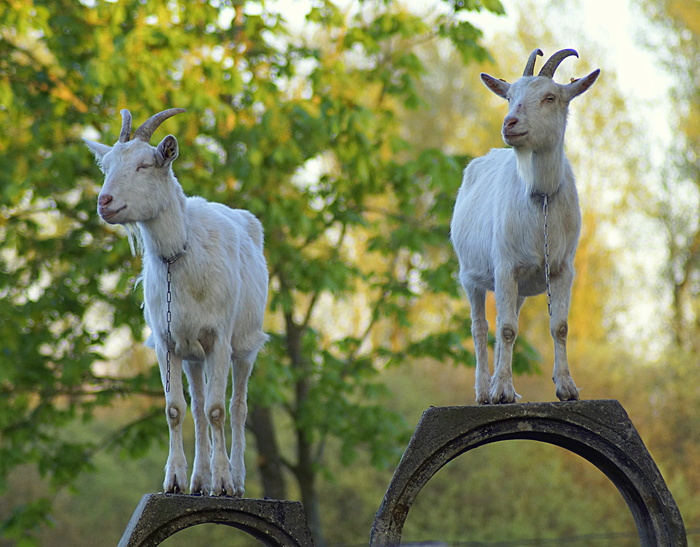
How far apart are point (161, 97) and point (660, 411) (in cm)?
1288

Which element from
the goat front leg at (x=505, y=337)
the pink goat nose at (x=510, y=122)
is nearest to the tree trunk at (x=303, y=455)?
the goat front leg at (x=505, y=337)

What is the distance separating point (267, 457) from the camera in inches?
447

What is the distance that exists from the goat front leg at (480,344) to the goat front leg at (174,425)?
166 cm

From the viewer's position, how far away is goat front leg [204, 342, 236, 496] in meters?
4.84

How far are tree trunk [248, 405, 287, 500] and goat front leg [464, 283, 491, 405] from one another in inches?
259

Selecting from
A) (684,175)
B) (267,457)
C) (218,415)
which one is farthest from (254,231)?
(684,175)

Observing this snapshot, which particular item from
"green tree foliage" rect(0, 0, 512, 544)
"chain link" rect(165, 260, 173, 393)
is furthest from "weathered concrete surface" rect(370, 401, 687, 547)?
"green tree foliage" rect(0, 0, 512, 544)

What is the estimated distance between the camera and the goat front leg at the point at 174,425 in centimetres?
480

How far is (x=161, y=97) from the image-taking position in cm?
981

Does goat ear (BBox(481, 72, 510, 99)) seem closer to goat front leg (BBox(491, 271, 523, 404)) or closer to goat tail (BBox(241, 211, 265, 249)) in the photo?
goat front leg (BBox(491, 271, 523, 404))

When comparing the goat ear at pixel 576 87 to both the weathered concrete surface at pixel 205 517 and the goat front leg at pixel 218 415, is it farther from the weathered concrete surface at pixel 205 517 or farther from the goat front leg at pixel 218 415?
the weathered concrete surface at pixel 205 517

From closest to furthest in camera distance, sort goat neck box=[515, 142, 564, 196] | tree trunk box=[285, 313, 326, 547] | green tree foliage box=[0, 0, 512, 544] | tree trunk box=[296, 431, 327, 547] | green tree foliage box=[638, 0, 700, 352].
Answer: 1. goat neck box=[515, 142, 564, 196]
2. green tree foliage box=[0, 0, 512, 544]
3. tree trunk box=[285, 313, 326, 547]
4. tree trunk box=[296, 431, 327, 547]
5. green tree foliage box=[638, 0, 700, 352]

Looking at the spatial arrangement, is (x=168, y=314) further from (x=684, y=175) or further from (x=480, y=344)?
(x=684, y=175)

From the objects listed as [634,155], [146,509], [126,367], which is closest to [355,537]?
[126,367]
